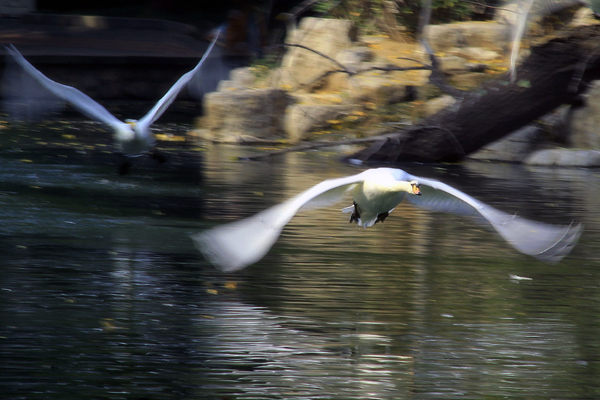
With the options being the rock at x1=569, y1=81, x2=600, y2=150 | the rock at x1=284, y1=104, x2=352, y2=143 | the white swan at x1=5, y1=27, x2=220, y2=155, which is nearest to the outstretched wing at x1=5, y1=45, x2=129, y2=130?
the white swan at x1=5, y1=27, x2=220, y2=155

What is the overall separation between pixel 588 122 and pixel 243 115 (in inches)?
214

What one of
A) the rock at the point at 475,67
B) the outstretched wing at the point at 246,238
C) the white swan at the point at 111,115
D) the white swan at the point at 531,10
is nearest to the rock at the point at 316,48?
the rock at the point at 475,67

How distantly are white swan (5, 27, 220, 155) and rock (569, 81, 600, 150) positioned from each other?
6.56m

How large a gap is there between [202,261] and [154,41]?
1978 cm

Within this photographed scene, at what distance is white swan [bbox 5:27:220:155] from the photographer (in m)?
8.42

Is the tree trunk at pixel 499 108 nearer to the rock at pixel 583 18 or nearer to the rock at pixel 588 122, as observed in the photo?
the rock at pixel 583 18

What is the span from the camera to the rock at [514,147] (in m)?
13.2

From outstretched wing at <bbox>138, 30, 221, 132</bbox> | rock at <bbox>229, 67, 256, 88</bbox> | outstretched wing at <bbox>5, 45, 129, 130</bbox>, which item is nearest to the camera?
outstretched wing at <bbox>5, 45, 129, 130</bbox>

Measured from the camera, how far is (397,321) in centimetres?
501

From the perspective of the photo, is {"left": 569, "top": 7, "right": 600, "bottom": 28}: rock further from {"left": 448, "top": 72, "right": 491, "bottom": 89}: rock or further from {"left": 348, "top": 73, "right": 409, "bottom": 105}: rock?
{"left": 348, "top": 73, "right": 409, "bottom": 105}: rock

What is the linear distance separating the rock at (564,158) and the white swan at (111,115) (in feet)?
19.3

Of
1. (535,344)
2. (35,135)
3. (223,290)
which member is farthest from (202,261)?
(35,135)

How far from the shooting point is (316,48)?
16.2 metres

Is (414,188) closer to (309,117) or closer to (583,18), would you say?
(583,18)
